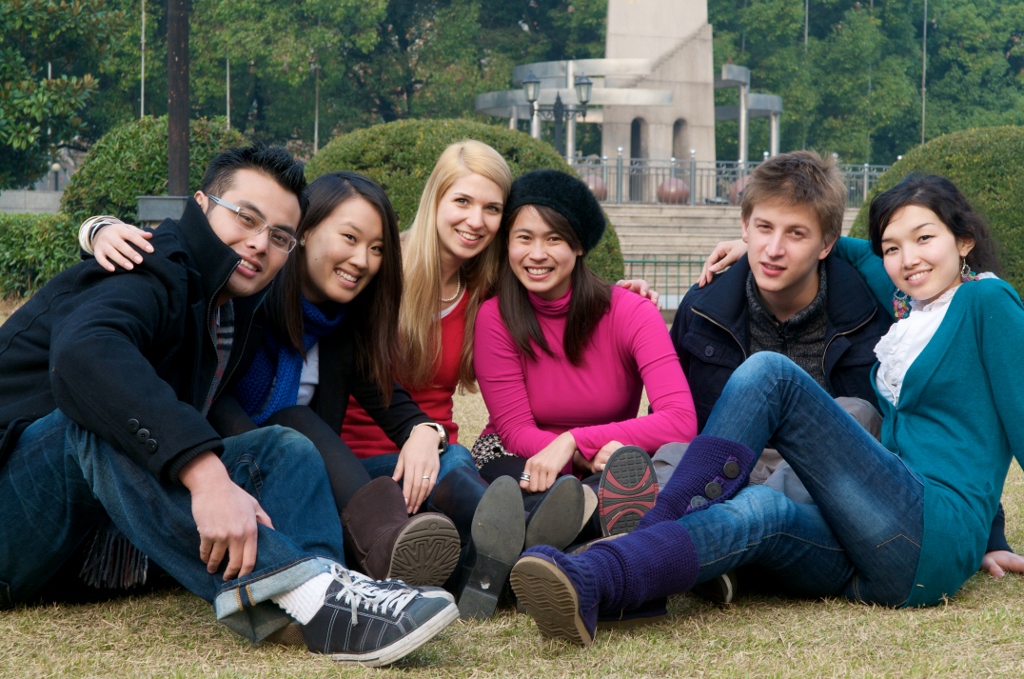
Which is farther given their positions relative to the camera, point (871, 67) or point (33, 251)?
point (871, 67)

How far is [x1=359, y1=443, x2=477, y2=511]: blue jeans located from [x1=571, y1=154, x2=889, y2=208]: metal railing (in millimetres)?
22635

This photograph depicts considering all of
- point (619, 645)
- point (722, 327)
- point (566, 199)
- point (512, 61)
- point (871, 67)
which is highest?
point (871, 67)

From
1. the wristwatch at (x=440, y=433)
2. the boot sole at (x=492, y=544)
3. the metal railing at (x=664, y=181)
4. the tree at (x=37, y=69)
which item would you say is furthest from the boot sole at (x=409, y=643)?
the metal railing at (x=664, y=181)

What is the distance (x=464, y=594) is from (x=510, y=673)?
0.50m

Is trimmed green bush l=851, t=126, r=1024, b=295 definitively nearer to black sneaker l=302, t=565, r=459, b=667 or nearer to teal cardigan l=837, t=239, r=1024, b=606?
teal cardigan l=837, t=239, r=1024, b=606

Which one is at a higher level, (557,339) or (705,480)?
(557,339)

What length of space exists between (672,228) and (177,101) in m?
13.7

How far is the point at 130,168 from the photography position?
12586 mm

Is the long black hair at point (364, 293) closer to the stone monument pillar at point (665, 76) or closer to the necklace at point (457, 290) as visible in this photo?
the necklace at point (457, 290)

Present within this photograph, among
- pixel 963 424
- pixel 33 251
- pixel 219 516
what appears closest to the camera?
pixel 219 516

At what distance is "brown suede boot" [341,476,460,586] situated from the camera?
2.85 meters

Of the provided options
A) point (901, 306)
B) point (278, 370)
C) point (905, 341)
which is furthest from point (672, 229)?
point (278, 370)

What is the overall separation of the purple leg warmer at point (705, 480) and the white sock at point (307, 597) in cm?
85

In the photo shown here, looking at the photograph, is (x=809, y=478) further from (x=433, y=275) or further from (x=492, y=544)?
(x=433, y=275)
